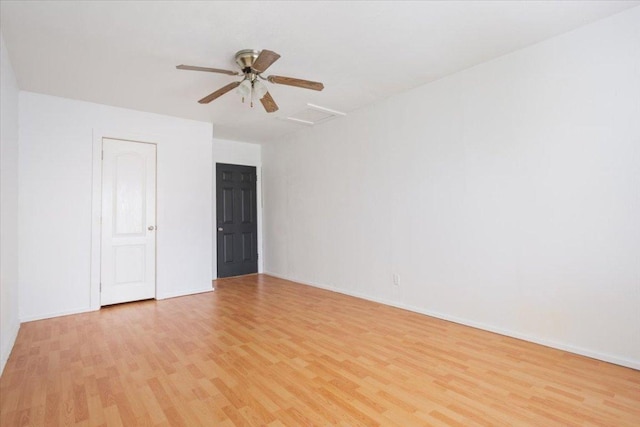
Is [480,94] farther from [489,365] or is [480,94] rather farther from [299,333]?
[299,333]

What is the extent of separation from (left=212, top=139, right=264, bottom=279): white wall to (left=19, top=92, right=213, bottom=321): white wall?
3.76ft

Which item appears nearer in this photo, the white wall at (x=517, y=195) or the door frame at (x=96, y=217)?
the white wall at (x=517, y=195)

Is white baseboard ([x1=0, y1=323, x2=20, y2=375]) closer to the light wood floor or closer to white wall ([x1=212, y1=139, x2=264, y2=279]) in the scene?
the light wood floor

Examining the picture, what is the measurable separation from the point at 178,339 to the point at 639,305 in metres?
3.82

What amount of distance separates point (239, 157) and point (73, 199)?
300 cm

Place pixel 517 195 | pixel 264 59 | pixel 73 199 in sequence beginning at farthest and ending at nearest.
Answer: pixel 73 199, pixel 517 195, pixel 264 59

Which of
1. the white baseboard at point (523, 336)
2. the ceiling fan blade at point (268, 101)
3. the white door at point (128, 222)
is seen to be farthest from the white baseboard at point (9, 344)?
the white baseboard at point (523, 336)

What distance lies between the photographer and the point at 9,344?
2775mm

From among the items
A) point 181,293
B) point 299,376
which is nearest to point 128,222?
point 181,293

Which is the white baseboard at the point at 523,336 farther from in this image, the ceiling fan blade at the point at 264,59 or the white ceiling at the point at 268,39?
the ceiling fan blade at the point at 264,59

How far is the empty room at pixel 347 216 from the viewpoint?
2.14 meters

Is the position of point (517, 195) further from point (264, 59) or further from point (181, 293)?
point (181, 293)

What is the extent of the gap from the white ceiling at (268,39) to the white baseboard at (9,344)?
8.35 feet

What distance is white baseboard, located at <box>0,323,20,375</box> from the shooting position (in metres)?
2.45
